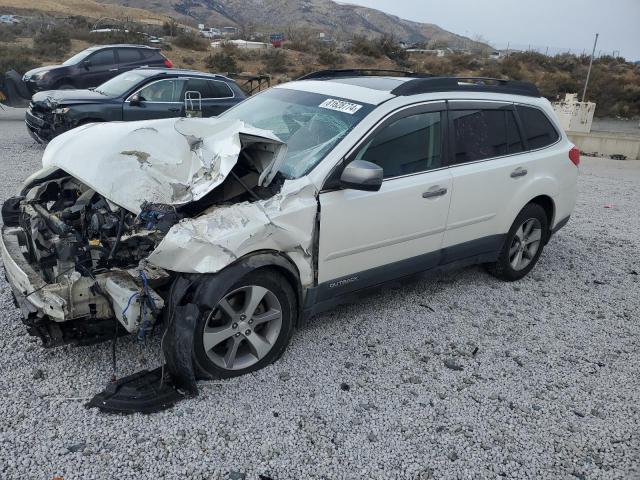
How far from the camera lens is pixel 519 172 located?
460 centimetres

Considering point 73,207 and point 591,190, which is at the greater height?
point 73,207

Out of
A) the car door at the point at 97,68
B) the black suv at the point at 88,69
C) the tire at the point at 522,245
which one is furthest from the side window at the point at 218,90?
the tire at the point at 522,245

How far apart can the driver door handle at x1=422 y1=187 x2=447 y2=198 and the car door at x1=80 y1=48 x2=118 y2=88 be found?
40.3 ft

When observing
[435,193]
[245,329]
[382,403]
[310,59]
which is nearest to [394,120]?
[435,193]

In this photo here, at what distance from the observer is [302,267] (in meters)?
3.35

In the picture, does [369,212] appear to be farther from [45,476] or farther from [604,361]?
[45,476]

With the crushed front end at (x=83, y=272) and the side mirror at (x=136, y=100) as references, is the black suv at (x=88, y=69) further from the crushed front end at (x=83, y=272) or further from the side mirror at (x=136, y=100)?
the crushed front end at (x=83, y=272)

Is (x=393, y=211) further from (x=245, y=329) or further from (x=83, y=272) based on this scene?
(x=83, y=272)

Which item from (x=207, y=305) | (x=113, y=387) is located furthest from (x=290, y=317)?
(x=113, y=387)

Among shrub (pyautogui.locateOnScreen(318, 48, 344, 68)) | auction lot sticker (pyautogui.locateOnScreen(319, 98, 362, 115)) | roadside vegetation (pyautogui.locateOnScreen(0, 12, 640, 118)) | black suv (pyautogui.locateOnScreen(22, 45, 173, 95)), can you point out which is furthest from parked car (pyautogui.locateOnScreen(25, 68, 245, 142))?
shrub (pyautogui.locateOnScreen(318, 48, 344, 68))

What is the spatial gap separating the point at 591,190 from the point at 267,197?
8.86 meters

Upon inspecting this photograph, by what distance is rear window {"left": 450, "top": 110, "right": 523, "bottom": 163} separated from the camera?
4188 mm

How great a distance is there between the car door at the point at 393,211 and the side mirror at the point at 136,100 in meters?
7.16

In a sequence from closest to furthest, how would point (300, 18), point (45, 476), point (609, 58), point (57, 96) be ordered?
1. point (45, 476)
2. point (57, 96)
3. point (609, 58)
4. point (300, 18)
